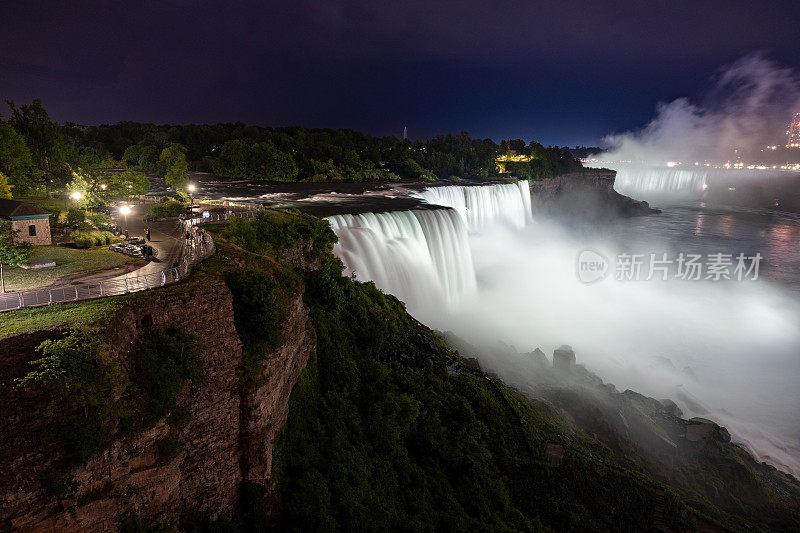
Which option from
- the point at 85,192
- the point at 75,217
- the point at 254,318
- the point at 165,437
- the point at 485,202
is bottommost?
the point at 165,437

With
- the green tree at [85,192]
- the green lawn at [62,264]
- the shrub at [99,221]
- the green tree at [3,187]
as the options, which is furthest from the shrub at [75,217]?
the green tree at [3,187]

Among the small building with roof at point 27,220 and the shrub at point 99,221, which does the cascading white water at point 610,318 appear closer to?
the shrub at point 99,221

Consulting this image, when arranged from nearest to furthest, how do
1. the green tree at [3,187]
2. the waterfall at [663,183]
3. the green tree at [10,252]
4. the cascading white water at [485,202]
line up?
1. the green tree at [10,252]
2. the green tree at [3,187]
3. the cascading white water at [485,202]
4. the waterfall at [663,183]

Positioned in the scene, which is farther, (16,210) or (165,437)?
(16,210)

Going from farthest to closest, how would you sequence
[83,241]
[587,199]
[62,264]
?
1. [587,199]
2. [83,241]
3. [62,264]

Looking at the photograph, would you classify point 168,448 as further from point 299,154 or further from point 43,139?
point 299,154

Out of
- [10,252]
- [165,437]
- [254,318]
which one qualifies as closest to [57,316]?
[165,437]
